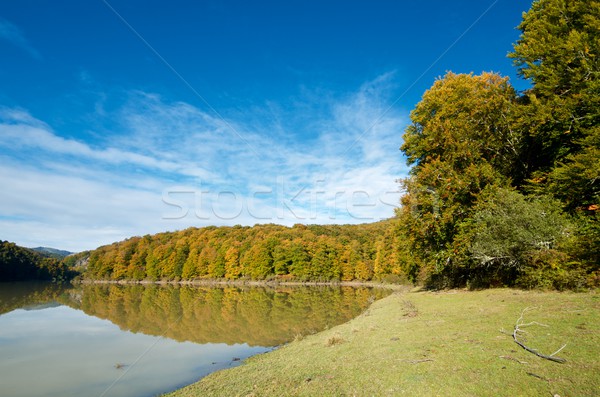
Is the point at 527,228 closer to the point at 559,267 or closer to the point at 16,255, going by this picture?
the point at 559,267

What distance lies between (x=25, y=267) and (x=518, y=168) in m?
137

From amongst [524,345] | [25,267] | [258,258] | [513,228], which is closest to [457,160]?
[513,228]

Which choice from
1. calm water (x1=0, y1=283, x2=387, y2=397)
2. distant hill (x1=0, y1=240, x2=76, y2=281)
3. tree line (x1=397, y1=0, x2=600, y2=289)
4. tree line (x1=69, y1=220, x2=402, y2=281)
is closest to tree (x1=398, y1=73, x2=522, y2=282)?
tree line (x1=397, y1=0, x2=600, y2=289)

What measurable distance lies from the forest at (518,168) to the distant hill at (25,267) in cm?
12027

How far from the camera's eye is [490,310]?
12531mm

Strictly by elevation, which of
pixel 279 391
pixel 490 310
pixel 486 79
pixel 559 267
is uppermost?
pixel 486 79

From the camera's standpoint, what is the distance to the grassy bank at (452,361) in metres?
5.87

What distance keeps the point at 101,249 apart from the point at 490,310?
443 feet

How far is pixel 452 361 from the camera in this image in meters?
7.39

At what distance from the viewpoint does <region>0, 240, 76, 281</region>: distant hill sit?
315 feet

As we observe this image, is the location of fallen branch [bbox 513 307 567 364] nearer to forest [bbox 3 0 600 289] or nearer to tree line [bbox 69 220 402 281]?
forest [bbox 3 0 600 289]

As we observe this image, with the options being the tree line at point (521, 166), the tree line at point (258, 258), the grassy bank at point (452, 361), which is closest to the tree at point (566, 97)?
the tree line at point (521, 166)

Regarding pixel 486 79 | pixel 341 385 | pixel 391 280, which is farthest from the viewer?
pixel 391 280

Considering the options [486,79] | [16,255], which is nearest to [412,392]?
[486,79]
